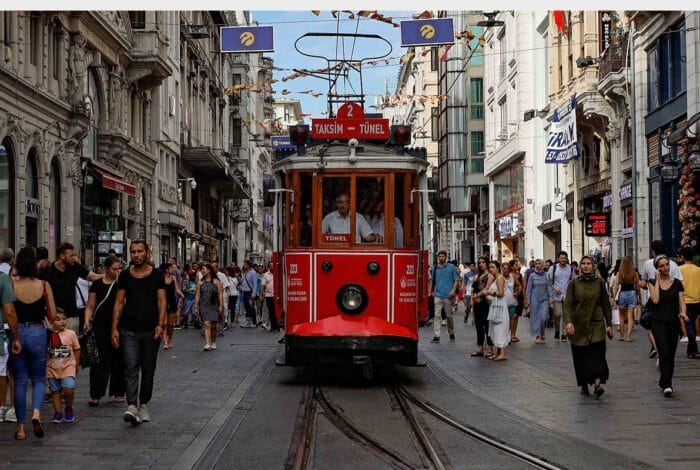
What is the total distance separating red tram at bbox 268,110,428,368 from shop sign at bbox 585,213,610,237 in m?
22.3

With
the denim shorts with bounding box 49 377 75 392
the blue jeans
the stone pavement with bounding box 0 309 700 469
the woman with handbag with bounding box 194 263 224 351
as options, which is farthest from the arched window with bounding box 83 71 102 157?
the blue jeans

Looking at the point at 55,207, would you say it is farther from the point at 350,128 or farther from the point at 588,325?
the point at 588,325

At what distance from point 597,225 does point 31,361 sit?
92.6ft

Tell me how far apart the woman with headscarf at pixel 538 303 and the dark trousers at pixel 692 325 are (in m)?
4.43

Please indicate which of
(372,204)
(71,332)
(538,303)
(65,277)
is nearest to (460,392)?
(372,204)

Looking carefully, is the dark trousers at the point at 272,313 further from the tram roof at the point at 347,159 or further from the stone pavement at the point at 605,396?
the tram roof at the point at 347,159

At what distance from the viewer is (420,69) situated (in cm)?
9381

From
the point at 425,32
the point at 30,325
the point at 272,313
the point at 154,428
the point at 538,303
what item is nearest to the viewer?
the point at 30,325

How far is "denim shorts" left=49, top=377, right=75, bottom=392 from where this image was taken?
11.1 metres

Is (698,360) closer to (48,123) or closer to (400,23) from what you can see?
(400,23)

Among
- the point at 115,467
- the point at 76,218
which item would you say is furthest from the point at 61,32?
the point at 115,467

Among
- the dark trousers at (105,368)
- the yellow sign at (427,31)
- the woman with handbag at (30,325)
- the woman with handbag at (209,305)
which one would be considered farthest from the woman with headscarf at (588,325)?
the yellow sign at (427,31)

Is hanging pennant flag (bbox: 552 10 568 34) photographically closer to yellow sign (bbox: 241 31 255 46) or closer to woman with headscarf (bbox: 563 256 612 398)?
yellow sign (bbox: 241 31 255 46)

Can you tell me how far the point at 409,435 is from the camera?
34.3 feet
